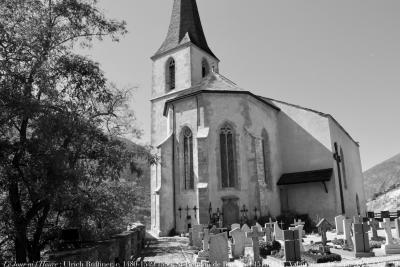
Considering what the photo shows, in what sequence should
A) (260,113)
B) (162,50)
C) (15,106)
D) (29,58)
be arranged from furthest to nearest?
(162,50) < (260,113) < (29,58) < (15,106)

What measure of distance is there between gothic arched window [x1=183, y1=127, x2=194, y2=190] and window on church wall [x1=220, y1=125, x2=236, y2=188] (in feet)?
6.55

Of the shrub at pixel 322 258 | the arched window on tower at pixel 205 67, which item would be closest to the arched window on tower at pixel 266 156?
the arched window on tower at pixel 205 67

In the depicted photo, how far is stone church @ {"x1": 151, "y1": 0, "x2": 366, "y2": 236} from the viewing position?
845 inches

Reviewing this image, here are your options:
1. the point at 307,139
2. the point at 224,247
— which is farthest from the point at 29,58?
the point at 307,139

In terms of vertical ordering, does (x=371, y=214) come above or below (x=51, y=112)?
below

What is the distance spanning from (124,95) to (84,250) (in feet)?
22.9

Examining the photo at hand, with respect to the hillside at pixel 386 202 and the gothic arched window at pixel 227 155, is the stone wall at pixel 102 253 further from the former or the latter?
the hillside at pixel 386 202

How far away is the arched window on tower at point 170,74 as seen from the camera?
3064 centimetres

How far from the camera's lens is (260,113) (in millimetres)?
25188

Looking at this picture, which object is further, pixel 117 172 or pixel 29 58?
pixel 117 172

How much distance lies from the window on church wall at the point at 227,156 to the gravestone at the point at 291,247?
1202cm

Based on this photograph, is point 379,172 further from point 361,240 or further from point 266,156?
point 361,240

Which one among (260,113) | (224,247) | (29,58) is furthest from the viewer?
(260,113)

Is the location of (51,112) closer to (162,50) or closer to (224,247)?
(224,247)
